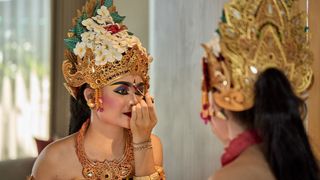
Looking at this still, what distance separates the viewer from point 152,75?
3811 millimetres

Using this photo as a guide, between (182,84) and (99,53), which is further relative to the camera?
(182,84)

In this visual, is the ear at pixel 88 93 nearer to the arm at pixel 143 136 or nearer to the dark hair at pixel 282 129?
the arm at pixel 143 136

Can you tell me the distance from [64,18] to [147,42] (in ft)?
2.44

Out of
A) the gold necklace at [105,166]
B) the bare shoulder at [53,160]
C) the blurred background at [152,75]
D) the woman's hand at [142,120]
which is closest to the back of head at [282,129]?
the woman's hand at [142,120]

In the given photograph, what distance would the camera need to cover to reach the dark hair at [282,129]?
1.24 metres

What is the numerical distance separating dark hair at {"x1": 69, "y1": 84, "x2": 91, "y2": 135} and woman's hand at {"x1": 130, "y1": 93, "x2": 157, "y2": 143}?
0.29 metres

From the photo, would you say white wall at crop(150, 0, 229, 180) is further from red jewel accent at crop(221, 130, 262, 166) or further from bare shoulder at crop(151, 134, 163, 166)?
red jewel accent at crop(221, 130, 262, 166)

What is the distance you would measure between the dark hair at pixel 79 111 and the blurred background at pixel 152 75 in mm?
1232

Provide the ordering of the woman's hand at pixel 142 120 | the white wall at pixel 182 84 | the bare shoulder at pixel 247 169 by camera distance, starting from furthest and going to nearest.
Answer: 1. the white wall at pixel 182 84
2. the woman's hand at pixel 142 120
3. the bare shoulder at pixel 247 169

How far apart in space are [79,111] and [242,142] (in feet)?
3.68

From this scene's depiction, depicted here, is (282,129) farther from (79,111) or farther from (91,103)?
(79,111)

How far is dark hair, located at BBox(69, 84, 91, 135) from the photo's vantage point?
2.21 m

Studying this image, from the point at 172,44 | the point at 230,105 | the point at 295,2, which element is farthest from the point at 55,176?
the point at 172,44

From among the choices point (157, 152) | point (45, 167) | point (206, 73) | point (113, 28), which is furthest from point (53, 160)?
point (206, 73)
